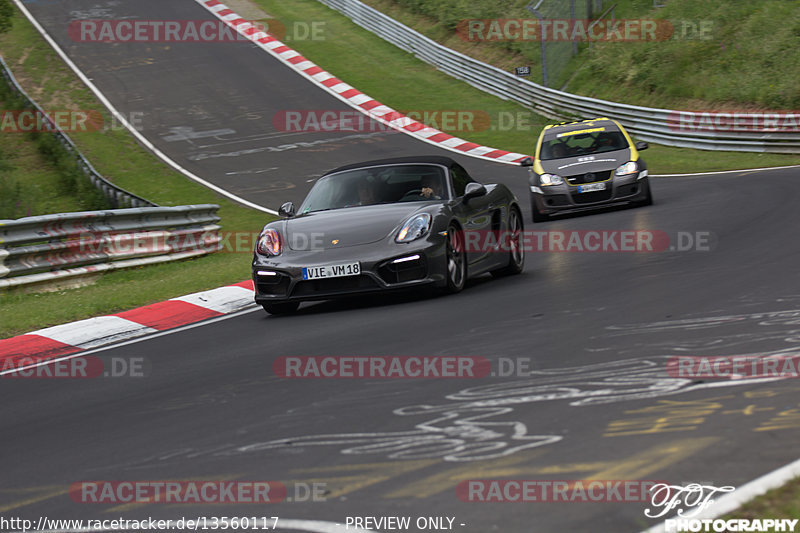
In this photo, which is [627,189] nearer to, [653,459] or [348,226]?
[348,226]

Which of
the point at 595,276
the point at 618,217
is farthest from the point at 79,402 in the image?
the point at 618,217

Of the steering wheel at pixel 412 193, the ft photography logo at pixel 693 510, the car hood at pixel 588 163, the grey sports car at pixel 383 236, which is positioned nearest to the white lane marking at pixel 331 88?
the car hood at pixel 588 163

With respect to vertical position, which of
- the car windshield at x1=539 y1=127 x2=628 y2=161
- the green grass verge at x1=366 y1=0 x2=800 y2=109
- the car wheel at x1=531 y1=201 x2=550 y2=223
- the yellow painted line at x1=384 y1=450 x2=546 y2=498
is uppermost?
the green grass verge at x1=366 y1=0 x2=800 y2=109

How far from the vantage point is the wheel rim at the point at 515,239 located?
11.9 m

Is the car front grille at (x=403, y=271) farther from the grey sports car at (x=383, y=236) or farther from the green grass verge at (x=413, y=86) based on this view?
the green grass verge at (x=413, y=86)

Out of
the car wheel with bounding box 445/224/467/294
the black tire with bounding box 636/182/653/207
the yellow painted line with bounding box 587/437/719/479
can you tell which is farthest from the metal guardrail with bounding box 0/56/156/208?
the yellow painted line with bounding box 587/437/719/479

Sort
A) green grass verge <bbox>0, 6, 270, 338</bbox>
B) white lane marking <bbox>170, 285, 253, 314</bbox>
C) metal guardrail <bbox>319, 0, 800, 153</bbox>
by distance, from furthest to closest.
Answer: metal guardrail <bbox>319, 0, 800, 153</bbox> < green grass verge <bbox>0, 6, 270, 338</bbox> < white lane marking <bbox>170, 285, 253, 314</bbox>

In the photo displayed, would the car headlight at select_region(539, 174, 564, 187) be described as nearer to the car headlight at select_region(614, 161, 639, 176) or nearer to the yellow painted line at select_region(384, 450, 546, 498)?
the car headlight at select_region(614, 161, 639, 176)

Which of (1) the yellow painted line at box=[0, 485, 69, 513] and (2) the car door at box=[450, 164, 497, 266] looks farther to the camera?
(2) the car door at box=[450, 164, 497, 266]

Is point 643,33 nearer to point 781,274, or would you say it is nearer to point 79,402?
point 781,274

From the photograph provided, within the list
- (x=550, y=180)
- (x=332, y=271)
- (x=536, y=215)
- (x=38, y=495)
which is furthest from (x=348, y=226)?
(x=536, y=215)

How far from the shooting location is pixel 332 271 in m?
9.82

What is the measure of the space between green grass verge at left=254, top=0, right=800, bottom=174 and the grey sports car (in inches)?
542

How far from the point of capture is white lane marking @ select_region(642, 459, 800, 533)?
11.8 ft
